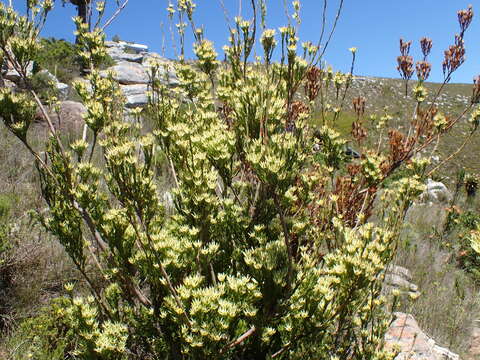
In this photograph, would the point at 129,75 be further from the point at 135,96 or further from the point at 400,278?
the point at 400,278

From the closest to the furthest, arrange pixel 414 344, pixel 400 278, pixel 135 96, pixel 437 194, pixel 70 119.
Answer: pixel 414 344, pixel 400 278, pixel 70 119, pixel 437 194, pixel 135 96

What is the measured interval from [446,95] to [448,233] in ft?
129

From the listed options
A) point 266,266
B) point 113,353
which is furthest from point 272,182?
point 113,353

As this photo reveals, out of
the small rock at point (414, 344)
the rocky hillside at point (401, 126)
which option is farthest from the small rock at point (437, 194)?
the small rock at point (414, 344)

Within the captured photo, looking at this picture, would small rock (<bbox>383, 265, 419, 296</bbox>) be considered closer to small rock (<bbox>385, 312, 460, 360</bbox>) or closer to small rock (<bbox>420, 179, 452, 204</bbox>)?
small rock (<bbox>385, 312, 460, 360</bbox>)

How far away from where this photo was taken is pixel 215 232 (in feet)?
7.90

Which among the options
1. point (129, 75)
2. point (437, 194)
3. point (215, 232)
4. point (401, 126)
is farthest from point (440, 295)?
point (129, 75)

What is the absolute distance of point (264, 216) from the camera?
2.40 m

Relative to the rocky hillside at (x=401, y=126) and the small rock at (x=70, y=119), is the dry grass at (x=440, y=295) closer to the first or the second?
the rocky hillside at (x=401, y=126)

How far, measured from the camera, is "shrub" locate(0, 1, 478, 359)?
5.91 feet

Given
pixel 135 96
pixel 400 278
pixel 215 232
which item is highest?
pixel 135 96

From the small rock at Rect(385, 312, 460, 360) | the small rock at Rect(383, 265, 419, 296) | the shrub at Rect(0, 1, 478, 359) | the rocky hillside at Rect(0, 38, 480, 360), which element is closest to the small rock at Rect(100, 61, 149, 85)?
the rocky hillside at Rect(0, 38, 480, 360)

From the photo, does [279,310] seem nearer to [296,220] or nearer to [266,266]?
[266,266]

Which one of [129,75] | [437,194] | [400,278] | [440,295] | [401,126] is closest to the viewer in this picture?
[440,295]
